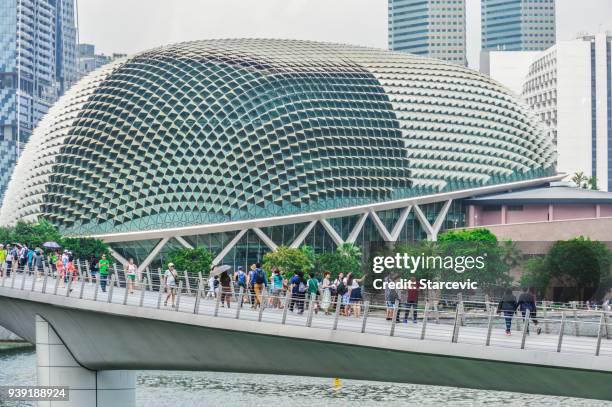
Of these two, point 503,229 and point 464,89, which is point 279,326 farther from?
point 464,89

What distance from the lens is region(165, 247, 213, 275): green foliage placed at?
95.9 meters

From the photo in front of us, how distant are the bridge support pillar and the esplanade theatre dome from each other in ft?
221

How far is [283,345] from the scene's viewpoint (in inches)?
1219

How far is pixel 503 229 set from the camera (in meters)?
113

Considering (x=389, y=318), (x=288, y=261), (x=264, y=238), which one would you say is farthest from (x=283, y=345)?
(x=264, y=238)

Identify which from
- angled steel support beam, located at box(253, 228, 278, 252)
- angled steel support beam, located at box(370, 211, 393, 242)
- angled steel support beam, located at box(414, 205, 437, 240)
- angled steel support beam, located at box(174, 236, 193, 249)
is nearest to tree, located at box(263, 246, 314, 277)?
angled steel support beam, located at box(253, 228, 278, 252)

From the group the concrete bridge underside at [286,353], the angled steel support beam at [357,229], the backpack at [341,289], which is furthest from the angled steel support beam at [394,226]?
the backpack at [341,289]

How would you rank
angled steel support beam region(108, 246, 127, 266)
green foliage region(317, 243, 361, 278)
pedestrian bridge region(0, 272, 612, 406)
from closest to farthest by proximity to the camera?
pedestrian bridge region(0, 272, 612, 406)
green foliage region(317, 243, 361, 278)
angled steel support beam region(108, 246, 127, 266)

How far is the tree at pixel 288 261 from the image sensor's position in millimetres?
94312

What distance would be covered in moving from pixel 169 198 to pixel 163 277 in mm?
71361

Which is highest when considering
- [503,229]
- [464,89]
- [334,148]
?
[464,89]

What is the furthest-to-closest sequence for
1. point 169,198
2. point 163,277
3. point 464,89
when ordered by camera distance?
point 464,89
point 169,198
point 163,277

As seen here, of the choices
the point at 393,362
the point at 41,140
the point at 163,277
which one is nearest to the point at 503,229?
the point at 41,140

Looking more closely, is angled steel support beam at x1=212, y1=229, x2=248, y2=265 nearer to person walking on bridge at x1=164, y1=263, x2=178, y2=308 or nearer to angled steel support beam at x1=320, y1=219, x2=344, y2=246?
angled steel support beam at x1=320, y1=219, x2=344, y2=246
